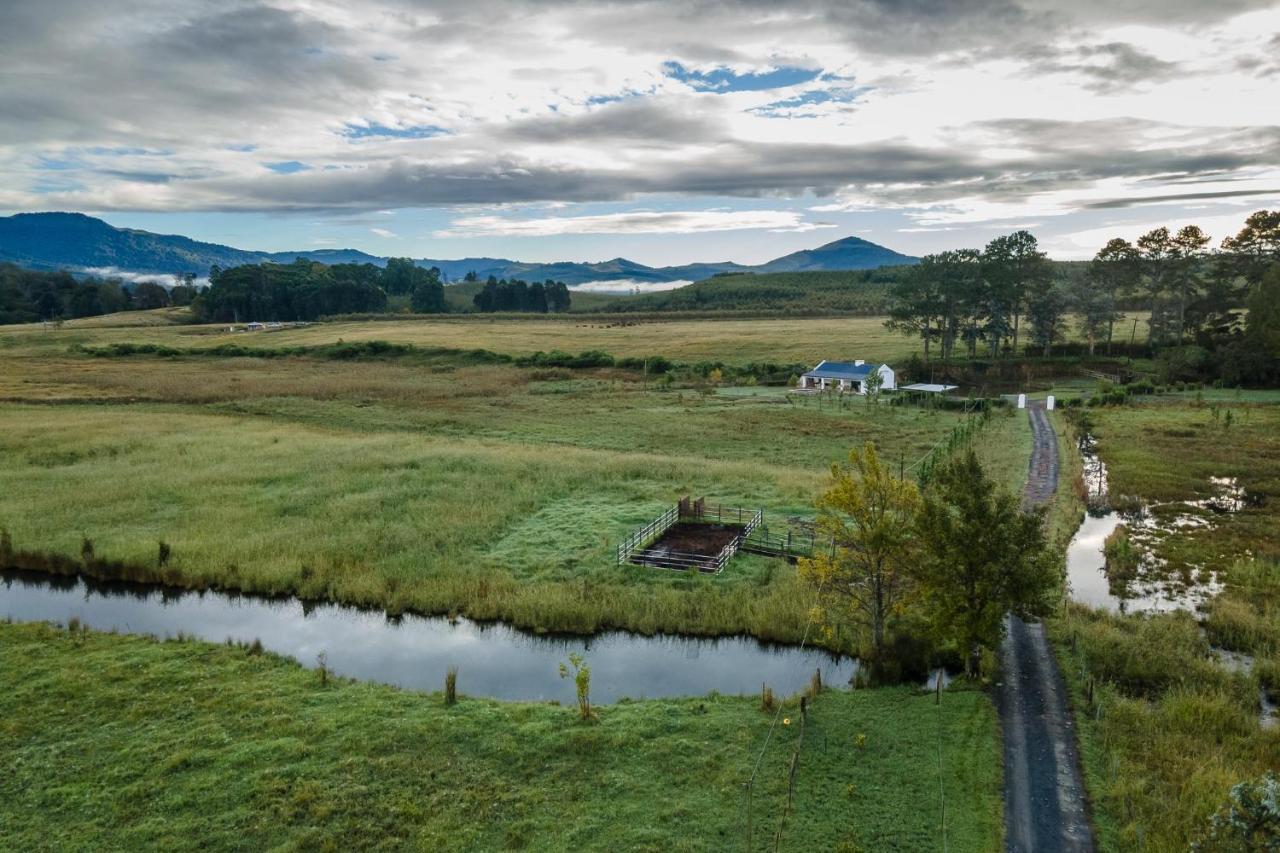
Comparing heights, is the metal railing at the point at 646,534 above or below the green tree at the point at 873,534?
below

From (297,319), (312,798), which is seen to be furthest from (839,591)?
(297,319)

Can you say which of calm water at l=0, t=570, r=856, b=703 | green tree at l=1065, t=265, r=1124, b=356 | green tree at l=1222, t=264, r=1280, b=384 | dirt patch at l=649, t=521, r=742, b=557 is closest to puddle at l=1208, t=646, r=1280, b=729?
calm water at l=0, t=570, r=856, b=703

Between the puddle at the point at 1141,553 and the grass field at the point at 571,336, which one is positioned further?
the grass field at the point at 571,336

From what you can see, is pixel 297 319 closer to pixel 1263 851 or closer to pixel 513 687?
pixel 513 687

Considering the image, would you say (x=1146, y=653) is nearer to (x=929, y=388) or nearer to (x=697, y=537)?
(x=697, y=537)

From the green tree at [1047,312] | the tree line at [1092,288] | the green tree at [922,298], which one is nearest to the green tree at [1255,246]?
the tree line at [1092,288]

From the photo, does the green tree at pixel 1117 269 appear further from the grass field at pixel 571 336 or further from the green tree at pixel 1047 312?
the grass field at pixel 571 336

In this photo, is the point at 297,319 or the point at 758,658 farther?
the point at 297,319
